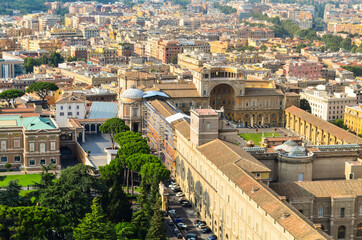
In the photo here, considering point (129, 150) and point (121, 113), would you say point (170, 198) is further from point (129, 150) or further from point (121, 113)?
point (121, 113)

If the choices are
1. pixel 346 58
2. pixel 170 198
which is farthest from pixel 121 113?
pixel 346 58

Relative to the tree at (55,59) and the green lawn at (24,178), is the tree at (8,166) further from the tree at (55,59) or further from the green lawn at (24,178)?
the tree at (55,59)

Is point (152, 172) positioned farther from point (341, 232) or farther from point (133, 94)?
point (133, 94)

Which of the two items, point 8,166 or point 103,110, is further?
point 103,110

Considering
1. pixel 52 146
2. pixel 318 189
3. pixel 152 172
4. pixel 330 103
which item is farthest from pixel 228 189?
pixel 330 103

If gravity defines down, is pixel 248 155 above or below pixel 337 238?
above

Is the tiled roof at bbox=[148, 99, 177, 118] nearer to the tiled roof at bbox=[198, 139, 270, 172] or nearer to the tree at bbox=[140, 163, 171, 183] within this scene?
the tree at bbox=[140, 163, 171, 183]
